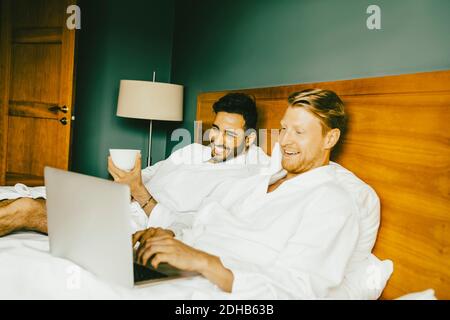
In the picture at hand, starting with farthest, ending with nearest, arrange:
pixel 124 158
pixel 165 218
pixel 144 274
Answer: pixel 165 218, pixel 124 158, pixel 144 274

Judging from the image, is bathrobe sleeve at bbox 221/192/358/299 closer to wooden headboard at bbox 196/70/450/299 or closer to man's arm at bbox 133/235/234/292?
man's arm at bbox 133/235/234/292

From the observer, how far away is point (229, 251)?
4.87 ft

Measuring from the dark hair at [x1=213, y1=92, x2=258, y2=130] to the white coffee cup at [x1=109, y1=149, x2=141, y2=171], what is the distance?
0.55 m

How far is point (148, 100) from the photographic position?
3.25 metres

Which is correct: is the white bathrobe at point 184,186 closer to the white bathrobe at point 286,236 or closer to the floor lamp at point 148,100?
the white bathrobe at point 286,236

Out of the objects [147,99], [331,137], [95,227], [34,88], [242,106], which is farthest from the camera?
[34,88]

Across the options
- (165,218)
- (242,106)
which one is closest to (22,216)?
(165,218)

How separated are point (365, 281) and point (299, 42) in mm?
1288

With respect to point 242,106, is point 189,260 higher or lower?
lower

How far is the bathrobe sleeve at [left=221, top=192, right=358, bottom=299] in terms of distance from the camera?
121 cm

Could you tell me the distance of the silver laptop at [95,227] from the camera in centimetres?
109

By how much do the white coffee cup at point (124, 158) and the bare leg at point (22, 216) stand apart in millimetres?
340

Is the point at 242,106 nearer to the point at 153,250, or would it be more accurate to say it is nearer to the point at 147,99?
the point at 153,250
